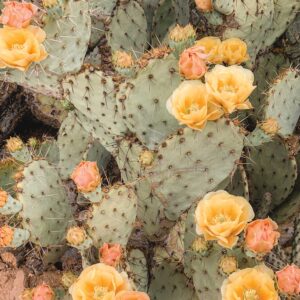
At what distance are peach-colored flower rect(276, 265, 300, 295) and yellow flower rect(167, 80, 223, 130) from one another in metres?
0.47

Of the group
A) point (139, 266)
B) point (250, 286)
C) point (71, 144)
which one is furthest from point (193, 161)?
point (71, 144)

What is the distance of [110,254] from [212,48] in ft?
2.94

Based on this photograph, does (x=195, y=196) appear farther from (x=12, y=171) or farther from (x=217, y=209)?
(x=12, y=171)

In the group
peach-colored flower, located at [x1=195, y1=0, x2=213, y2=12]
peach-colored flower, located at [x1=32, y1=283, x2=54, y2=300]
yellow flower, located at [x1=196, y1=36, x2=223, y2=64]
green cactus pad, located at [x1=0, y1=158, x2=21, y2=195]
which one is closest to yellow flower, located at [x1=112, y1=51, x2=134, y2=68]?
yellow flower, located at [x1=196, y1=36, x2=223, y2=64]

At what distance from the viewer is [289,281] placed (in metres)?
1.59

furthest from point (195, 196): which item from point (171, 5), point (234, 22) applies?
point (171, 5)

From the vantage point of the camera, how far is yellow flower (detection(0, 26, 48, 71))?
176 cm

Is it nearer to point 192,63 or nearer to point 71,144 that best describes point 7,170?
point 71,144

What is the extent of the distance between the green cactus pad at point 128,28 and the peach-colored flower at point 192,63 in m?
0.83

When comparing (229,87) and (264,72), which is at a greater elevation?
(229,87)

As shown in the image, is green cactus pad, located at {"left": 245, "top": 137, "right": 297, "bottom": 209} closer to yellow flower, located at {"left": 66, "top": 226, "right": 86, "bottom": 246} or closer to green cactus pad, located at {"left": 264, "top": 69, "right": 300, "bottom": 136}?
green cactus pad, located at {"left": 264, "top": 69, "right": 300, "bottom": 136}

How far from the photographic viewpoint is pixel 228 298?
5.11ft

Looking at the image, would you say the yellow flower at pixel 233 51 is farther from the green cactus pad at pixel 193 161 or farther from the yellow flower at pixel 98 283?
the yellow flower at pixel 98 283

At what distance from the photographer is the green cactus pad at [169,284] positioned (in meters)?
2.07
